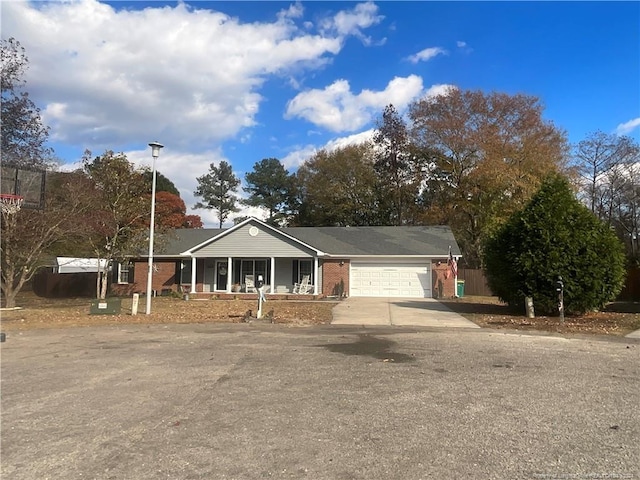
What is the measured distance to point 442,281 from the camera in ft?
92.0

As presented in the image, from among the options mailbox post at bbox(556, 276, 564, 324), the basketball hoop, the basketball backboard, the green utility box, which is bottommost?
the green utility box

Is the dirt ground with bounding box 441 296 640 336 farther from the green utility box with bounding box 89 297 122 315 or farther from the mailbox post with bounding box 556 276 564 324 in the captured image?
the green utility box with bounding box 89 297 122 315

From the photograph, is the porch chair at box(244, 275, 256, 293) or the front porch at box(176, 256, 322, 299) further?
the porch chair at box(244, 275, 256, 293)

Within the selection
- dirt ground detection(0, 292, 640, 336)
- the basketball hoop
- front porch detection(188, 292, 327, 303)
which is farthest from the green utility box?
front porch detection(188, 292, 327, 303)

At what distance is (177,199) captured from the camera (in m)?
57.9

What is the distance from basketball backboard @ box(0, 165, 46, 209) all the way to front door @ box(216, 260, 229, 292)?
16.7 metres

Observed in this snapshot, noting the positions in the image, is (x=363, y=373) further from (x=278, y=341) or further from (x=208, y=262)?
(x=208, y=262)

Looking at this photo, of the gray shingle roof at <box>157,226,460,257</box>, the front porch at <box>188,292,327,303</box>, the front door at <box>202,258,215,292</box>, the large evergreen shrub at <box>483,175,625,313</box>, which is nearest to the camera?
the large evergreen shrub at <box>483,175,625,313</box>

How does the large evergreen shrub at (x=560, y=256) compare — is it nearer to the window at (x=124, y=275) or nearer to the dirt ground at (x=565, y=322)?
the dirt ground at (x=565, y=322)

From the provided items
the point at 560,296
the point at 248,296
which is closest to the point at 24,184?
the point at 560,296

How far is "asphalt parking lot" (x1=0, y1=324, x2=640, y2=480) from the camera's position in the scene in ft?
13.4

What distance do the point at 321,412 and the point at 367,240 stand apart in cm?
2578

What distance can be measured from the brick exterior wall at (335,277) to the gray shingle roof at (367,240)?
0.66 meters

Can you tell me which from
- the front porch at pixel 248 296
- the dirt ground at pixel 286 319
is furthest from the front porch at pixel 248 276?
the dirt ground at pixel 286 319
